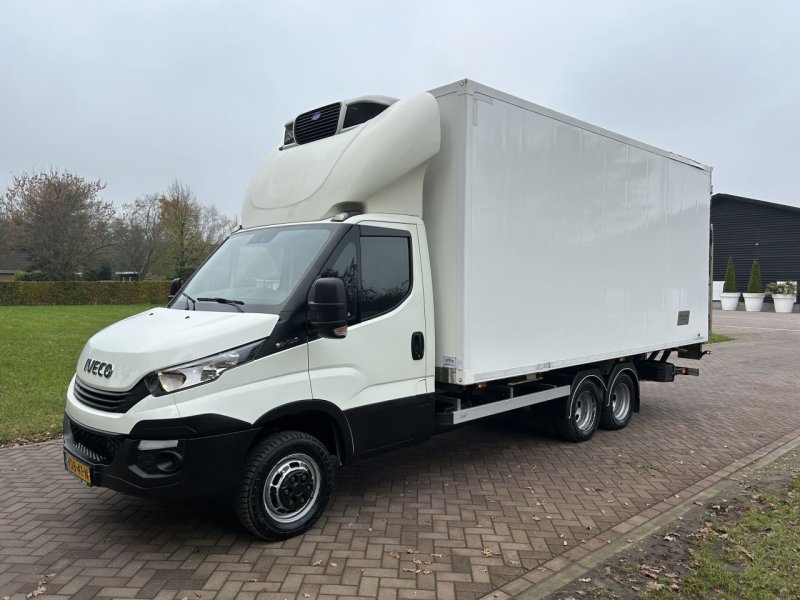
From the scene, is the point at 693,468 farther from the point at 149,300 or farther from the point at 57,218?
the point at 57,218

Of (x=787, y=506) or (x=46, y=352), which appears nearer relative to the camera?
(x=787, y=506)

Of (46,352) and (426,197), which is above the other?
(426,197)

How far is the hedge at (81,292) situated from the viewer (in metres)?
30.2

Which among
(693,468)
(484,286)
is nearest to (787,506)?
(693,468)

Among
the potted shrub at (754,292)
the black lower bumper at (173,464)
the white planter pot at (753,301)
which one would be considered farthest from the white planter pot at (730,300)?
the black lower bumper at (173,464)

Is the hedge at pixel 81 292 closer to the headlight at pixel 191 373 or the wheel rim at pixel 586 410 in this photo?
the wheel rim at pixel 586 410

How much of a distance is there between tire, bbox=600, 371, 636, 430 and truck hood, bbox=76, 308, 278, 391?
16.3ft

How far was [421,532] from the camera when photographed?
4.36m

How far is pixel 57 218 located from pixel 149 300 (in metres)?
8.20

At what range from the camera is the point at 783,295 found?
1278 inches

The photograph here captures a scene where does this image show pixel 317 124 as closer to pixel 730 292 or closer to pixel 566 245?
pixel 566 245

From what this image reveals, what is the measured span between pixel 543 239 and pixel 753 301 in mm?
34125

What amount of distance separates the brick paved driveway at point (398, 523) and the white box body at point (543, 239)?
1.11 metres

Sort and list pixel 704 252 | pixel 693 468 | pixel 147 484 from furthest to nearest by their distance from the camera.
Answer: pixel 704 252
pixel 693 468
pixel 147 484
